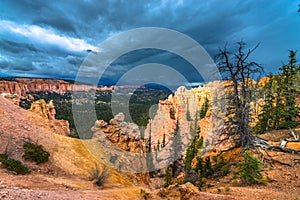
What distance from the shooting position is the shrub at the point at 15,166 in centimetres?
1037

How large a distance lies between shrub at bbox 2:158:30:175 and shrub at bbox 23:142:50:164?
1463mm

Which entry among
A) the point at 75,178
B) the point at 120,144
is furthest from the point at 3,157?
the point at 120,144

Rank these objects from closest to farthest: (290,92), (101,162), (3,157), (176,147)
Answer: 1. (3,157)
2. (101,162)
3. (290,92)
4. (176,147)

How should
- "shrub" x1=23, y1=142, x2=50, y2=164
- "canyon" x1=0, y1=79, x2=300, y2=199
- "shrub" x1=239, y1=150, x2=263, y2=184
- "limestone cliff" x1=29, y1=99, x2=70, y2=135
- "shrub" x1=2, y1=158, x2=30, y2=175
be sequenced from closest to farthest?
"canyon" x1=0, y1=79, x2=300, y2=199 → "shrub" x1=239, y1=150, x2=263, y2=184 → "shrub" x1=2, y1=158, x2=30, y2=175 → "shrub" x1=23, y1=142, x2=50, y2=164 → "limestone cliff" x1=29, y1=99, x2=70, y2=135

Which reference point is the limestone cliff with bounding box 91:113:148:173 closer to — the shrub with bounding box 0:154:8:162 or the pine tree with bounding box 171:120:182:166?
the shrub with bounding box 0:154:8:162

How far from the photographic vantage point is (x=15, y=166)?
34.7 feet

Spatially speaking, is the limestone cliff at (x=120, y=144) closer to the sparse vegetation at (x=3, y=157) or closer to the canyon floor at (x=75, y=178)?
the canyon floor at (x=75, y=178)

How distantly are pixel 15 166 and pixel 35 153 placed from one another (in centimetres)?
206

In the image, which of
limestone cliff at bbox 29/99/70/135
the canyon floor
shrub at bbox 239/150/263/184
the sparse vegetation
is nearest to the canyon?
the canyon floor

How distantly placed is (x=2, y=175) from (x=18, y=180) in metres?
0.87

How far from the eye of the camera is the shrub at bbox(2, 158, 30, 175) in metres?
10.4

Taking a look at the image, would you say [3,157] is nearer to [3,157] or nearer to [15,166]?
[3,157]

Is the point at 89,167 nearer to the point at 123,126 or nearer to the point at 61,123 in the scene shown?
the point at 61,123

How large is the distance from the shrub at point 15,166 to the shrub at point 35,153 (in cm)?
146
